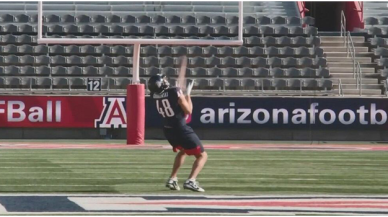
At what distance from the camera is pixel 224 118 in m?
25.5

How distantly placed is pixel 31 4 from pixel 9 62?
427 cm

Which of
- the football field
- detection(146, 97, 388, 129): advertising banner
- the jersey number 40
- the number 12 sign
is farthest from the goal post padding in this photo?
the jersey number 40

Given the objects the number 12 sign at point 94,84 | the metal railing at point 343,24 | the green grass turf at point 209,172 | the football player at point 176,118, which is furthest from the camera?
the metal railing at point 343,24

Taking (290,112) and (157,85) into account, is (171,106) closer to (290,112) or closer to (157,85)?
(157,85)

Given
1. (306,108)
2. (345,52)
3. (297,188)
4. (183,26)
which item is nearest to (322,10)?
(345,52)

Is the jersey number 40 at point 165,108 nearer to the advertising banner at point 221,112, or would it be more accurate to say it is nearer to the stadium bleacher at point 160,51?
the advertising banner at point 221,112

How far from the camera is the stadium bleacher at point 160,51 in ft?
92.0

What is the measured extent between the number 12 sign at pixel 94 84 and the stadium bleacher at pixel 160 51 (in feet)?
3.42

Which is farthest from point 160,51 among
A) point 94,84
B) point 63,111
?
point 63,111

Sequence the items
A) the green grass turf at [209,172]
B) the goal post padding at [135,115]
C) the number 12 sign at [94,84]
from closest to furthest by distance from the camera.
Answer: the green grass turf at [209,172]
the goal post padding at [135,115]
the number 12 sign at [94,84]

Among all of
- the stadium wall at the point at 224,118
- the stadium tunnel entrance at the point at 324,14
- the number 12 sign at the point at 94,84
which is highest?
the stadium tunnel entrance at the point at 324,14

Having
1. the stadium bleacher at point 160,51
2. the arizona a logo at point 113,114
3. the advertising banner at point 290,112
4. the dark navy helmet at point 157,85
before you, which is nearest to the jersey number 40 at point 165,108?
the dark navy helmet at point 157,85

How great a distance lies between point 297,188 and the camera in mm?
12609

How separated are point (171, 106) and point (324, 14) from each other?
23572 millimetres
